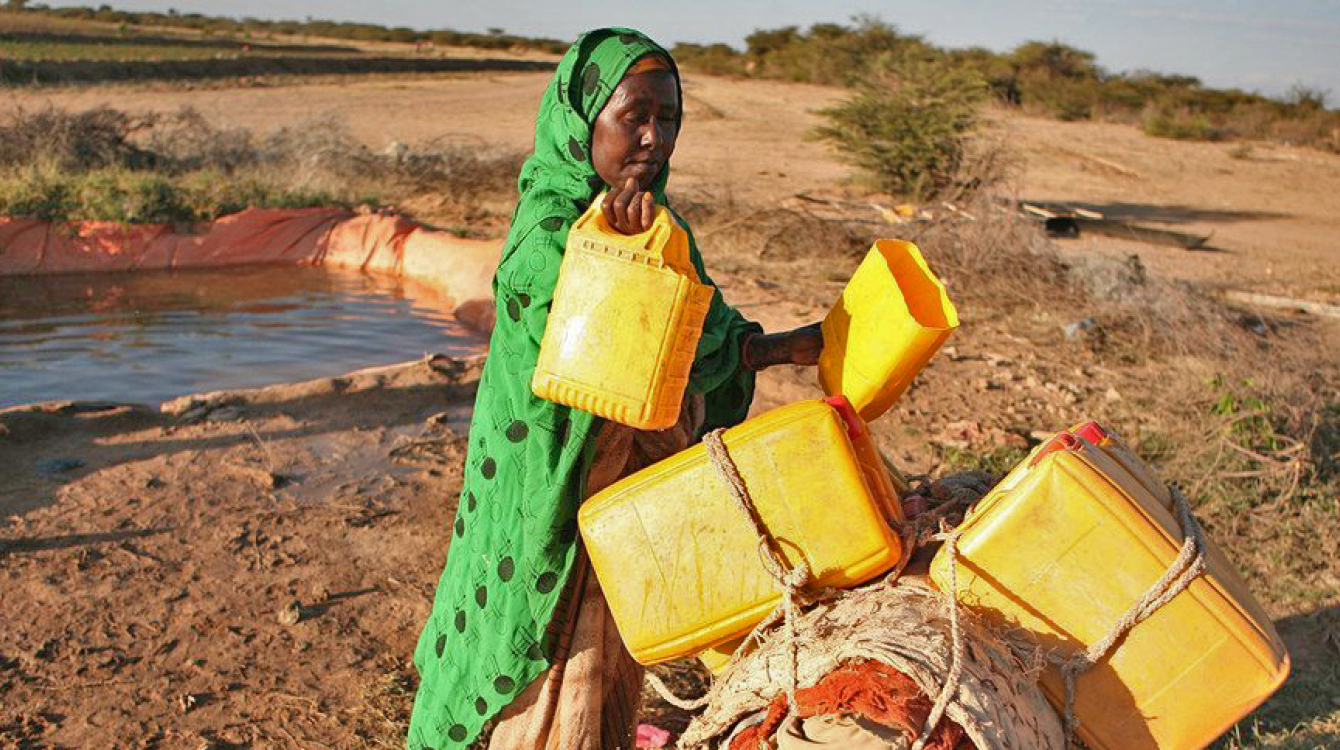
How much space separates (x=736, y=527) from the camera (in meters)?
1.72

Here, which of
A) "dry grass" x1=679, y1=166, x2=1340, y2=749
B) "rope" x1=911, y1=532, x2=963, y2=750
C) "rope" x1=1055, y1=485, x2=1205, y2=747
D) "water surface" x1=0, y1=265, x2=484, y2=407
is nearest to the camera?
"rope" x1=911, y1=532, x2=963, y2=750

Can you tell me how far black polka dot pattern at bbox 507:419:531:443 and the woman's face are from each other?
44 centimetres

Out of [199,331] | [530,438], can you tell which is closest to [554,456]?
[530,438]

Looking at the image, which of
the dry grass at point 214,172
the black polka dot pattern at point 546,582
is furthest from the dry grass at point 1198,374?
the dry grass at point 214,172

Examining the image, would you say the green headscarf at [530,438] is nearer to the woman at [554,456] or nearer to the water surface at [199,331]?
the woman at [554,456]

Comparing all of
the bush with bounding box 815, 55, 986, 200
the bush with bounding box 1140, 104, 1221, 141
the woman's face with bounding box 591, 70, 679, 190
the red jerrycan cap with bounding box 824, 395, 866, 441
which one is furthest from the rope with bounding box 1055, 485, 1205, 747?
the bush with bounding box 1140, 104, 1221, 141

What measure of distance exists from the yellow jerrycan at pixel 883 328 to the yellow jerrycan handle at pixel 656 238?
32cm

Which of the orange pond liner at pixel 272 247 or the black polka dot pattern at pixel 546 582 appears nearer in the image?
the black polka dot pattern at pixel 546 582

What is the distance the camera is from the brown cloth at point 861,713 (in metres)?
1.43

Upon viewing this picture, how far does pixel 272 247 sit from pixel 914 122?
596cm

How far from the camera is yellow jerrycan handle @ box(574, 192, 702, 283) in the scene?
5.41 feet

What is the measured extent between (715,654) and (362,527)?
2451 millimetres

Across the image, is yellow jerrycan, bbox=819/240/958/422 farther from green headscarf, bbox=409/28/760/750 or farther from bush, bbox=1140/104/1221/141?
bush, bbox=1140/104/1221/141

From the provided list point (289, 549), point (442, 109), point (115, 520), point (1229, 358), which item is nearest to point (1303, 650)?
point (1229, 358)
